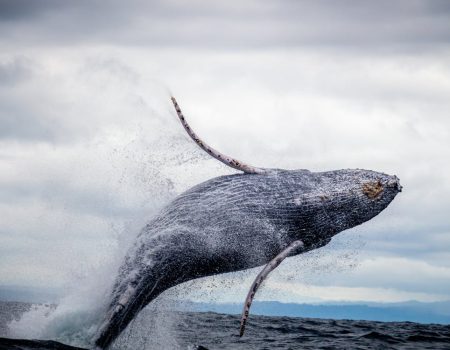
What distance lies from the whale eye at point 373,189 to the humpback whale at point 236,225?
0.02m

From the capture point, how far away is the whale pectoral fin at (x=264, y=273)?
12000 millimetres

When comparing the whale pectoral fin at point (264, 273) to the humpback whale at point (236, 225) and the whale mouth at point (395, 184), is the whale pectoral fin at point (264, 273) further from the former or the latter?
the whale mouth at point (395, 184)

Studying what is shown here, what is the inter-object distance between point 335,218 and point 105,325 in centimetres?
444

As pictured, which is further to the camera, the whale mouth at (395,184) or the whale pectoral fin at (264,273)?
the whale mouth at (395,184)

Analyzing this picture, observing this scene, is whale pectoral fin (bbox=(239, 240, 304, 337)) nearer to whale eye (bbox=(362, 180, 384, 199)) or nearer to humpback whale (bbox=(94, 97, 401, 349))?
humpback whale (bbox=(94, 97, 401, 349))

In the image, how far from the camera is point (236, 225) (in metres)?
12.4

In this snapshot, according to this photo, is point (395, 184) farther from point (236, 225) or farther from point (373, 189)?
point (236, 225)

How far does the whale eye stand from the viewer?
1273cm

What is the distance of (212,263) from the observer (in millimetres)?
12609


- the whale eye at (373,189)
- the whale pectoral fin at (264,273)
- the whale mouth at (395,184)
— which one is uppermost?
the whale mouth at (395,184)

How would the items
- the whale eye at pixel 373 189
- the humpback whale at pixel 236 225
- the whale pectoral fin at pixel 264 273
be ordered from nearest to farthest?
the whale pectoral fin at pixel 264 273
the humpback whale at pixel 236 225
the whale eye at pixel 373 189

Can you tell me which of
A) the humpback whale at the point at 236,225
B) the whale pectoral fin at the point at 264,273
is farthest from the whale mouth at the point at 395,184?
the whale pectoral fin at the point at 264,273

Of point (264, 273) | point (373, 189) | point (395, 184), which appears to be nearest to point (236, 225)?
point (264, 273)

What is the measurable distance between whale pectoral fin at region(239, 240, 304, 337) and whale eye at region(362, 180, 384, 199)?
1492 millimetres
